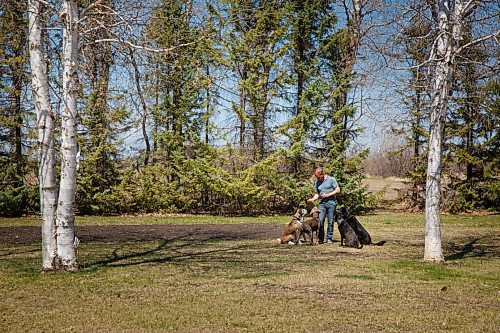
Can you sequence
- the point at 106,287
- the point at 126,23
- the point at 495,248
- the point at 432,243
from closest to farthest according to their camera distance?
the point at 106,287 → the point at 126,23 → the point at 432,243 → the point at 495,248

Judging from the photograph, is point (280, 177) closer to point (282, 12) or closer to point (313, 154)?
point (313, 154)

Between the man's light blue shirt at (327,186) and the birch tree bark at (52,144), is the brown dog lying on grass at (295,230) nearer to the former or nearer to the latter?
the man's light blue shirt at (327,186)

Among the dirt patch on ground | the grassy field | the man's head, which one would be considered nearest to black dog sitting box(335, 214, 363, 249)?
the grassy field

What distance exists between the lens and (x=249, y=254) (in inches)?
430

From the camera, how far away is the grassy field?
545cm

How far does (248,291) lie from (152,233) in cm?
830

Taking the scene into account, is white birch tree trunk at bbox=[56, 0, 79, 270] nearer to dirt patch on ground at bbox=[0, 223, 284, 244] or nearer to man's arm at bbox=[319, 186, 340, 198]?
dirt patch on ground at bbox=[0, 223, 284, 244]

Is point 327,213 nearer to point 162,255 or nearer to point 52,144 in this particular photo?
point 162,255

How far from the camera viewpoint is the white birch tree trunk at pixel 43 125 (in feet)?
27.3

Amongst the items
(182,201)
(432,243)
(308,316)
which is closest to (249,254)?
(432,243)

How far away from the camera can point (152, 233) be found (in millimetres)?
14789

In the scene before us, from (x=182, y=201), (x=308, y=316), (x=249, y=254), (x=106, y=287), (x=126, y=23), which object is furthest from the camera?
(x=182, y=201)

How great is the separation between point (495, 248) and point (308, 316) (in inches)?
365

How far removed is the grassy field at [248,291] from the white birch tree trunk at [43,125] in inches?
38.3
